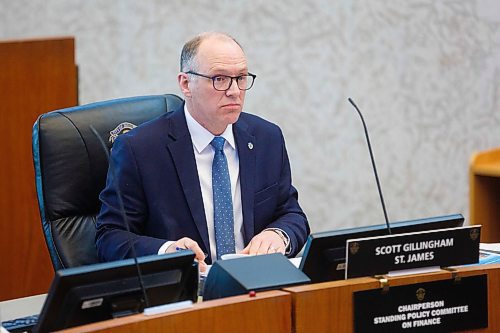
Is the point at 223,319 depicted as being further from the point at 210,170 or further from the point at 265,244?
the point at 210,170

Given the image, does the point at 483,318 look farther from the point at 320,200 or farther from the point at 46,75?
the point at 320,200

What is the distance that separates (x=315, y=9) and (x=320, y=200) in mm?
965

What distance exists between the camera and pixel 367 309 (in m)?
1.90

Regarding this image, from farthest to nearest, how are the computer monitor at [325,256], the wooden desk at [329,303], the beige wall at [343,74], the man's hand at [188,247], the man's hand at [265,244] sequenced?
the beige wall at [343,74]
the man's hand at [265,244]
the man's hand at [188,247]
the computer monitor at [325,256]
the wooden desk at [329,303]

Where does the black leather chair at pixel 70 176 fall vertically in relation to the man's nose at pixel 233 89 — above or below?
below

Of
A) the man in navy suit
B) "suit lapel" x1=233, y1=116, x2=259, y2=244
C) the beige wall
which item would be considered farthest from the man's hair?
the beige wall

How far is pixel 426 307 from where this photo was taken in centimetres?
195

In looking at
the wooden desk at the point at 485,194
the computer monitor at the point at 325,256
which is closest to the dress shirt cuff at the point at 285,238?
the computer monitor at the point at 325,256

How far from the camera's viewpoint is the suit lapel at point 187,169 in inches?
108

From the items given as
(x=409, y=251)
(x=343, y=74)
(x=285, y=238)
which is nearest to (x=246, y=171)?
(x=285, y=238)

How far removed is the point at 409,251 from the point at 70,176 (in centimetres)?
118

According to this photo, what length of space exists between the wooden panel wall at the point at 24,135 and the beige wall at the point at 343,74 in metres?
0.80

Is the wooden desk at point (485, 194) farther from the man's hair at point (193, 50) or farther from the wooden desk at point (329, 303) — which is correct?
the wooden desk at point (329, 303)

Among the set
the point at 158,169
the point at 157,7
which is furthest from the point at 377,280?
the point at 157,7
